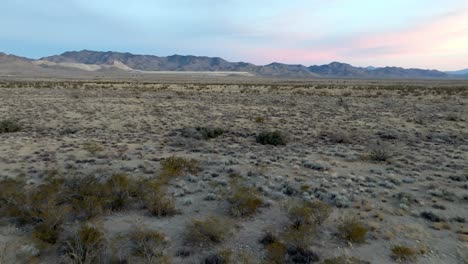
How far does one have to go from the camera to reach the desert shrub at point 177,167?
10.6 meters

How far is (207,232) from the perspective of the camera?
6949 millimetres

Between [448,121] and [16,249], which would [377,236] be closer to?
[16,249]

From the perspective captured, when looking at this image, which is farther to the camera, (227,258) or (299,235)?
(299,235)

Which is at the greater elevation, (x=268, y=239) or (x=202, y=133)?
(x=268, y=239)

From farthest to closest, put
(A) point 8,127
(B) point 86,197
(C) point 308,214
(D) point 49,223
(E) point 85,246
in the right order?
(A) point 8,127, (B) point 86,197, (C) point 308,214, (D) point 49,223, (E) point 85,246

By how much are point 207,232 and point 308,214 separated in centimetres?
209

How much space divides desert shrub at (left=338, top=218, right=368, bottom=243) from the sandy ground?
0.48 feet

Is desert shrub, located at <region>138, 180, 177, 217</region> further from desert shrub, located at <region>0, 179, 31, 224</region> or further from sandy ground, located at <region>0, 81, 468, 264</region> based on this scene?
desert shrub, located at <region>0, 179, 31, 224</region>

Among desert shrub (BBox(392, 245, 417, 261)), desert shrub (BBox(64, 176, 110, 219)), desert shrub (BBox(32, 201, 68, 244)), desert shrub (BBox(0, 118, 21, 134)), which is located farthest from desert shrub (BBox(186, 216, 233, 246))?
desert shrub (BBox(0, 118, 21, 134))

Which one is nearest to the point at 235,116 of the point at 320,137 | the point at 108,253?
the point at 320,137

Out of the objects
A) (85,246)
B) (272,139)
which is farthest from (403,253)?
(272,139)

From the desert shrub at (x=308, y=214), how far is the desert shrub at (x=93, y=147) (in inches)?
316

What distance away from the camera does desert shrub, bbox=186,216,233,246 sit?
22.5ft

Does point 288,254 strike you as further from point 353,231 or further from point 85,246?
point 85,246
